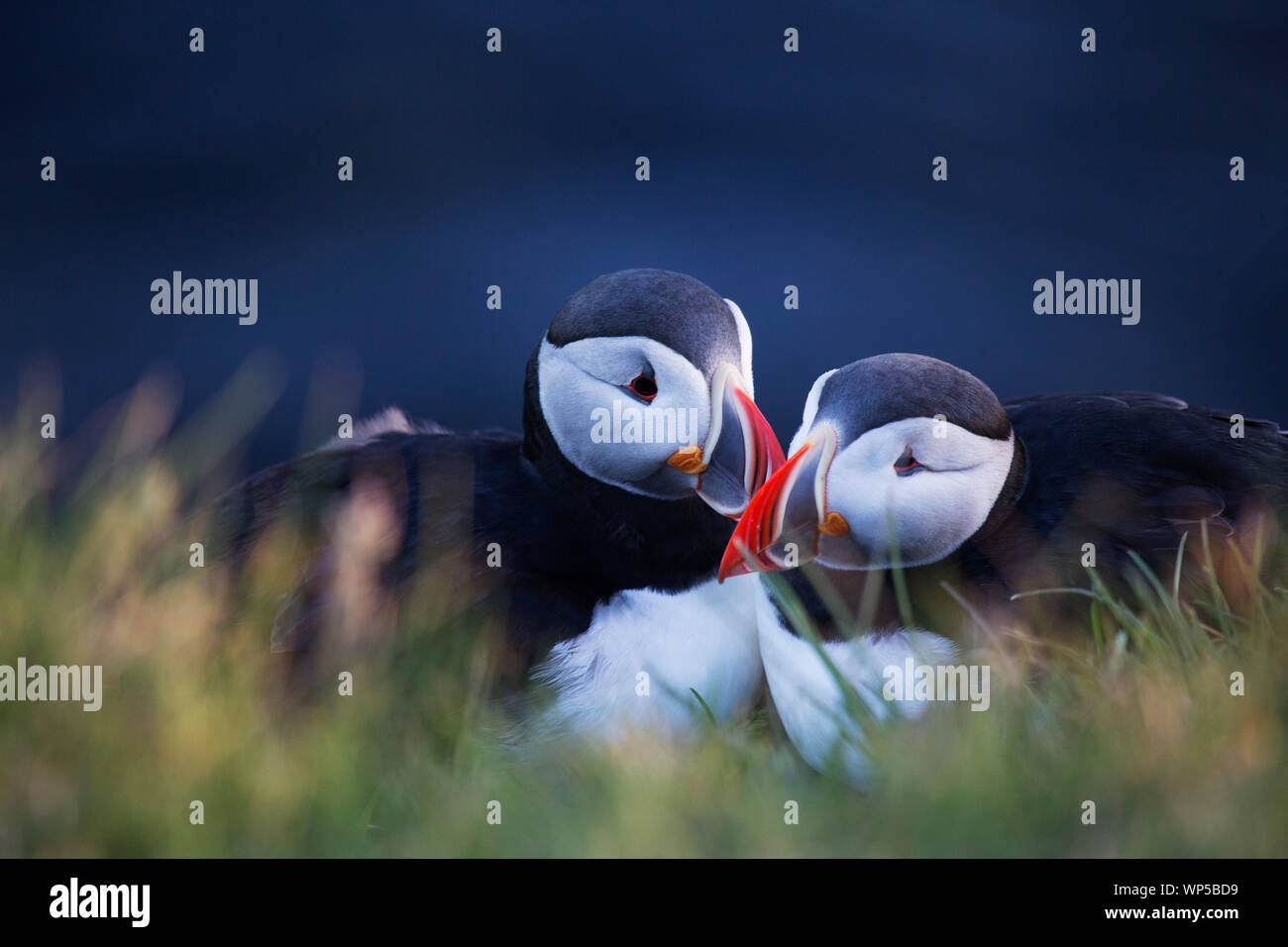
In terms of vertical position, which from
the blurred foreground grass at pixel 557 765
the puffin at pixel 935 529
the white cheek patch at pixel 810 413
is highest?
the white cheek patch at pixel 810 413

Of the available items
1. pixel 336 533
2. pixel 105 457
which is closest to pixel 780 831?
pixel 336 533

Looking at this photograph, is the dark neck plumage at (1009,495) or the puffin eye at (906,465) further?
the dark neck plumage at (1009,495)

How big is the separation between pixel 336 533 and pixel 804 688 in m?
1.22

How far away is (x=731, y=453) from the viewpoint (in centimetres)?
313

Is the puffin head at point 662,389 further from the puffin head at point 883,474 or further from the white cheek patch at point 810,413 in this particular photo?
the puffin head at point 883,474

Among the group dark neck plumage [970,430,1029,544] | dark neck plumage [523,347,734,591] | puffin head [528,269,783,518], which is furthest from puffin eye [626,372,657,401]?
dark neck plumage [970,430,1029,544]

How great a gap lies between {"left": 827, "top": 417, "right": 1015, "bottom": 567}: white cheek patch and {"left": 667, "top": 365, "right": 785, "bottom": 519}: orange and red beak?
0.65ft

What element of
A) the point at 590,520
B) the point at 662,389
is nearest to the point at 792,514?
the point at 662,389

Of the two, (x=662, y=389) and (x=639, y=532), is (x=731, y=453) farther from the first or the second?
(x=639, y=532)

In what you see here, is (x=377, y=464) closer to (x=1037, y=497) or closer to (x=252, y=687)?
(x=252, y=687)

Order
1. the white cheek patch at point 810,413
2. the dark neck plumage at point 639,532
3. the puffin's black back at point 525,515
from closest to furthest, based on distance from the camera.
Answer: the white cheek patch at point 810,413 < the puffin's black back at point 525,515 < the dark neck plumage at point 639,532

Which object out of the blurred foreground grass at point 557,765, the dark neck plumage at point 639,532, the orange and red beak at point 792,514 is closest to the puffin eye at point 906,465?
the orange and red beak at point 792,514

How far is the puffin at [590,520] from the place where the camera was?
314 cm

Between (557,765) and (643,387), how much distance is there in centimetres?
99
